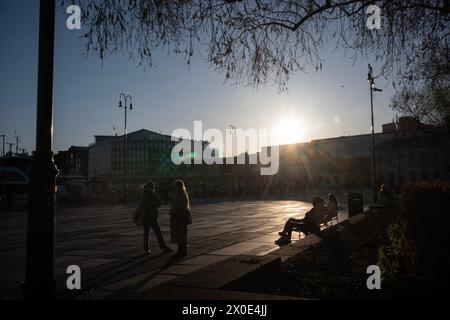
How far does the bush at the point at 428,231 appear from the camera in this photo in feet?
16.4

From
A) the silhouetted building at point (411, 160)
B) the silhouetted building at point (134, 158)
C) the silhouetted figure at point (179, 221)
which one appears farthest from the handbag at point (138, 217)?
the silhouetted building at point (134, 158)

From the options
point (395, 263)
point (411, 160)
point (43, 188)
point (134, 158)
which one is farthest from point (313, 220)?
point (134, 158)

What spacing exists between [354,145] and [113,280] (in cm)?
9435

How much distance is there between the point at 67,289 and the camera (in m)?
6.38

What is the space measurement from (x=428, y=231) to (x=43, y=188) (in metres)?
4.34

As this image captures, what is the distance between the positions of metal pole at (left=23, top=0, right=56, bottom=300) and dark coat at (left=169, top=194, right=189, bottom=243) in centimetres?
557

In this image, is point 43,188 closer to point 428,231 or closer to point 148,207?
point 428,231

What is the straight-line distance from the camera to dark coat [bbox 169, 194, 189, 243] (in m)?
9.43

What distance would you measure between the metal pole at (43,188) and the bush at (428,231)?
13.7ft

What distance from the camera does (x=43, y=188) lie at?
3824 mm

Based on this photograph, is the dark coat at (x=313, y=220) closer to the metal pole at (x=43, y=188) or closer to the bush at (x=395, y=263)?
the bush at (x=395, y=263)

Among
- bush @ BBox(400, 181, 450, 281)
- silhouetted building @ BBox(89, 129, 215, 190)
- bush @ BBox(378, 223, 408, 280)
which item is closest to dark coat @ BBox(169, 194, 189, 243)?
bush @ BBox(378, 223, 408, 280)

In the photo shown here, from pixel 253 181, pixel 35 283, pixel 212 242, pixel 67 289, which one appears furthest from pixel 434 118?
pixel 253 181
